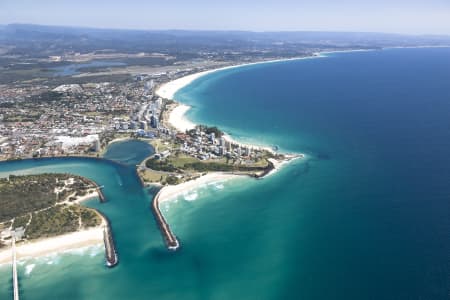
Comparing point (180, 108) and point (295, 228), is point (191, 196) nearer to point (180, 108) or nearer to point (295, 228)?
point (295, 228)

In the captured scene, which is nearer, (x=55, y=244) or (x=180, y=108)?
(x=55, y=244)

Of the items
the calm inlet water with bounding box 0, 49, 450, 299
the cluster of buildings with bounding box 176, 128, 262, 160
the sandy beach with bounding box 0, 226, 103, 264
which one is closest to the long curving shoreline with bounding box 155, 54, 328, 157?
the cluster of buildings with bounding box 176, 128, 262, 160

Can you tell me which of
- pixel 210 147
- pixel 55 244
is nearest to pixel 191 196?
pixel 55 244

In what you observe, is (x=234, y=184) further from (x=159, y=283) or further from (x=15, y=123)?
(x=15, y=123)

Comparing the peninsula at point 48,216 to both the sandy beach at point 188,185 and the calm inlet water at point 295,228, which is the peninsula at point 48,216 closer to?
the calm inlet water at point 295,228

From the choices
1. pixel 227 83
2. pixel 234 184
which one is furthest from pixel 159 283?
pixel 227 83

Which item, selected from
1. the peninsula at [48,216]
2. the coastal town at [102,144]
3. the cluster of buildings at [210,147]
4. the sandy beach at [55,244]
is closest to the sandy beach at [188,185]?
the coastal town at [102,144]

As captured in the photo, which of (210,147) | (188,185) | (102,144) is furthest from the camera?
(102,144)

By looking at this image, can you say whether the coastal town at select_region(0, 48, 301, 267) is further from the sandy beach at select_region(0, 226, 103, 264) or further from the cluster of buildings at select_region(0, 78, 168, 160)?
the cluster of buildings at select_region(0, 78, 168, 160)
